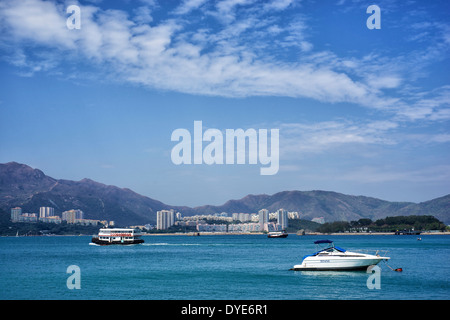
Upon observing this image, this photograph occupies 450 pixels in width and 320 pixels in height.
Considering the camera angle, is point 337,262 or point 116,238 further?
point 116,238

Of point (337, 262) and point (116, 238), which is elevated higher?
point (337, 262)

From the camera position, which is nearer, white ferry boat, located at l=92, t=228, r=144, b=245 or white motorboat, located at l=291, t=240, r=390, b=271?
white motorboat, located at l=291, t=240, r=390, b=271

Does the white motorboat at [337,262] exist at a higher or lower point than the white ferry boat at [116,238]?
higher

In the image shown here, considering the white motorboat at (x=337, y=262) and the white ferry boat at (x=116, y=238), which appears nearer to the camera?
the white motorboat at (x=337, y=262)

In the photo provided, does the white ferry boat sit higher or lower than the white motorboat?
lower
